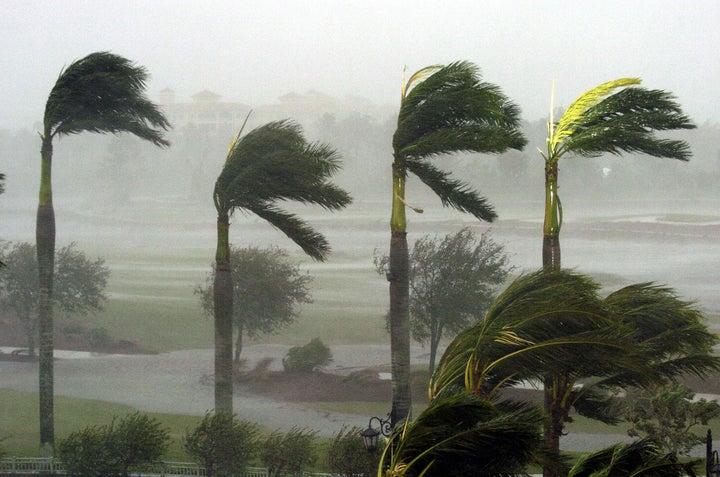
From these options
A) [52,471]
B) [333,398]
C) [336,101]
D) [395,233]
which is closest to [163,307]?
[333,398]

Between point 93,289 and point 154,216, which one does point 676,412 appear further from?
point 154,216

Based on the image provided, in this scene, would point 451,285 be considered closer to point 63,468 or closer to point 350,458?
point 350,458

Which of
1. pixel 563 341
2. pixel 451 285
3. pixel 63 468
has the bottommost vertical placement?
pixel 63 468

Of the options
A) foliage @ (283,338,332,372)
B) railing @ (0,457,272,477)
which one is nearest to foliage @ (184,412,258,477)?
railing @ (0,457,272,477)

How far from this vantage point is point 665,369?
11664mm

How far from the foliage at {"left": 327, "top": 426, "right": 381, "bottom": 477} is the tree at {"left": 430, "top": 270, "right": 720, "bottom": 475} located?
264cm

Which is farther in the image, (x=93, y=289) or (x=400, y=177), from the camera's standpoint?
(x=93, y=289)

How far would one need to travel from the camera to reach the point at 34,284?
3078 centimetres

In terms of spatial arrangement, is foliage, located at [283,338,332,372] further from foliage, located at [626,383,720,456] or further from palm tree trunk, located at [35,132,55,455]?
foliage, located at [626,383,720,456]

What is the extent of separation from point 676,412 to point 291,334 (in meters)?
21.2

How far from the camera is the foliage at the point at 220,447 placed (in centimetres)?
1393

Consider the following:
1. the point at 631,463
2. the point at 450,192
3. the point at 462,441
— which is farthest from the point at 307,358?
the point at 462,441

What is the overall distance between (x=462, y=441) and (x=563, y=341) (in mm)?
2916

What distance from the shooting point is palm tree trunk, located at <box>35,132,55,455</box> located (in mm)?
17031
